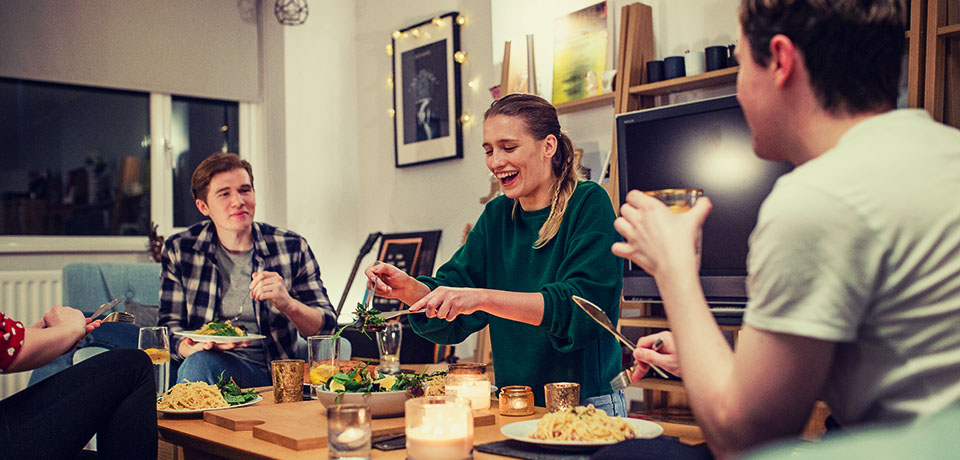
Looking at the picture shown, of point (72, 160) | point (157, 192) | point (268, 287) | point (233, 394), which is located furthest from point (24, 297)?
point (233, 394)

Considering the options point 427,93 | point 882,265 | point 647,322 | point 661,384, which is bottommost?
point 661,384

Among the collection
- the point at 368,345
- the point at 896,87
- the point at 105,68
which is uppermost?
the point at 105,68

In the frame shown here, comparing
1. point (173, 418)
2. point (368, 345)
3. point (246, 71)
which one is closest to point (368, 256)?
point (368, 345)

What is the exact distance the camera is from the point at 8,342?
1363 mm

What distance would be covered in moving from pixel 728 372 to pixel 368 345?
3376 mm

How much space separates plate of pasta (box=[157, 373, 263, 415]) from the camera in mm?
1685

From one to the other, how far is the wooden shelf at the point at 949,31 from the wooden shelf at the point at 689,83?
69cm

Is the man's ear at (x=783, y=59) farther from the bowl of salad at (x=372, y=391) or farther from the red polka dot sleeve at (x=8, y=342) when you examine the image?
the red polka dot sleeve at (x=8, y=342)

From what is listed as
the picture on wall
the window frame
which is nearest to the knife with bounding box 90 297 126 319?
the picture on wall

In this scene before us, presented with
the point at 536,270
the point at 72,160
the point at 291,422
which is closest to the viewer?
the point at 291,422

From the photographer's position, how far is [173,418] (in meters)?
1.70

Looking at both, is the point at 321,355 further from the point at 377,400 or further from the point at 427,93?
the point at 427,93

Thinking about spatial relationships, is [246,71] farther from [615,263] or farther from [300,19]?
[615,263]

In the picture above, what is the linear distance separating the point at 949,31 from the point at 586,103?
1.52 m
